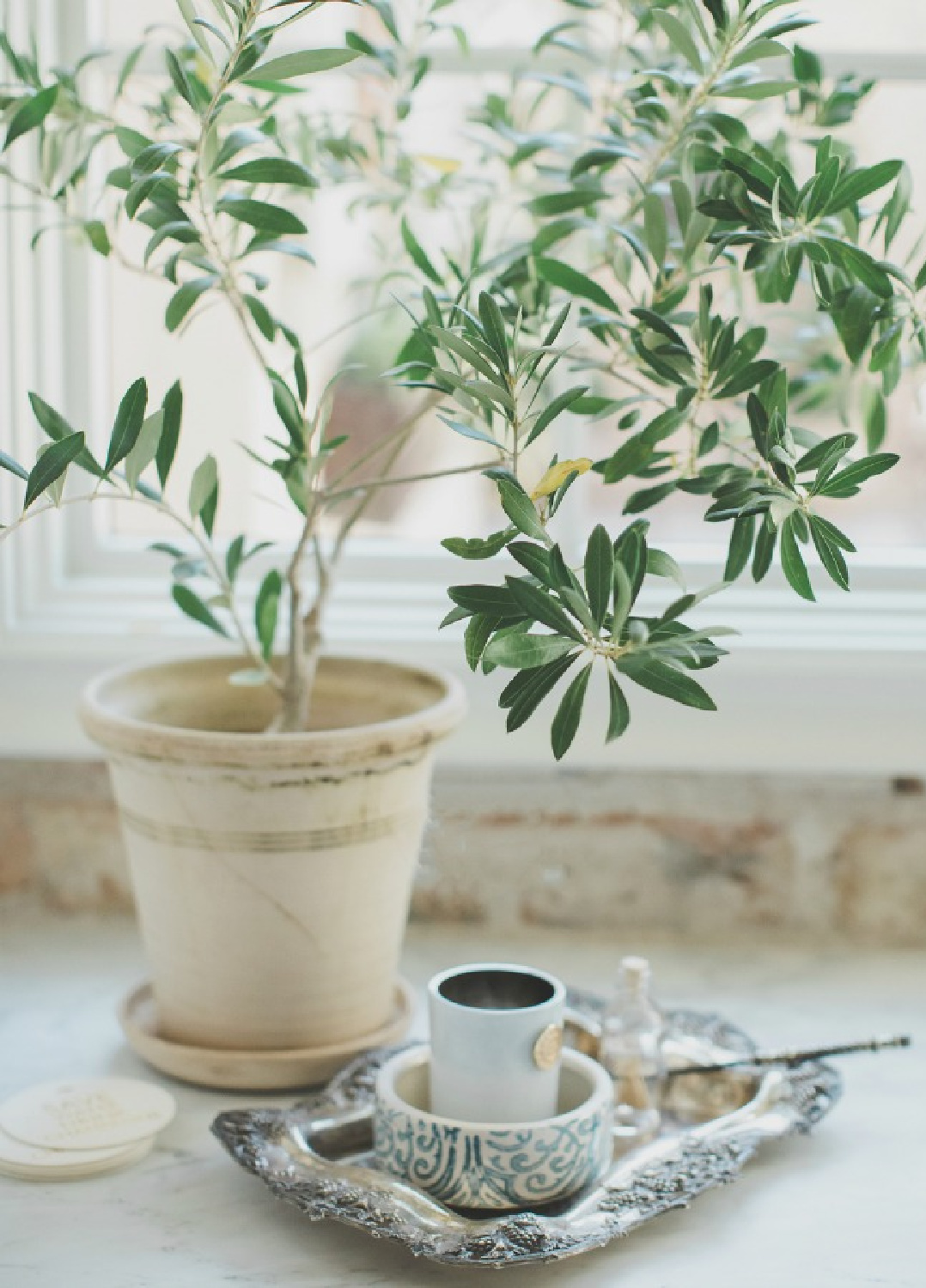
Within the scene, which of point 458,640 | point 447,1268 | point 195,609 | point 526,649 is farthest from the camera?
point 458,640

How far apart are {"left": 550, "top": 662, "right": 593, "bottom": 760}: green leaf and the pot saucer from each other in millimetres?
391

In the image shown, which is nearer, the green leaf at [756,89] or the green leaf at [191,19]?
the green leaf at [191,19]

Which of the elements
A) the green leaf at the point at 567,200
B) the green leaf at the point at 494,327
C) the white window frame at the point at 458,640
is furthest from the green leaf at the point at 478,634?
the white window frame at the point at 458,640

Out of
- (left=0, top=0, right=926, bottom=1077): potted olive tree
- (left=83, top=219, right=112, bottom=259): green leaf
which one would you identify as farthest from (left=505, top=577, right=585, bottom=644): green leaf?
(left=83, top=219, right=112, bottom=259): green leaf

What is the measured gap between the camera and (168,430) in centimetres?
92

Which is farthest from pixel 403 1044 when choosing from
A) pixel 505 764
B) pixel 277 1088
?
pixel 505 764

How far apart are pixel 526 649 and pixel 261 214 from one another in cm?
33

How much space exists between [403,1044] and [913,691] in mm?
564

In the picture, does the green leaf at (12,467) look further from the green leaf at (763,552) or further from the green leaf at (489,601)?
the green leaf at (763,552)

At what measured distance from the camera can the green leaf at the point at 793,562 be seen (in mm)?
757

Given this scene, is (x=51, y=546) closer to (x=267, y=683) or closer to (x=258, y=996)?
(x=267, y=683)

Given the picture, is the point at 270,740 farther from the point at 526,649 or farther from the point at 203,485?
the point at 526,649

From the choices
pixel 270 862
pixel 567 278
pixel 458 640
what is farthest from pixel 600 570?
pixel 458 640

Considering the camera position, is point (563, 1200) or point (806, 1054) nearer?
point (563, 1200)
